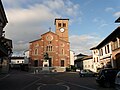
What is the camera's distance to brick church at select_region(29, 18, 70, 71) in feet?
203

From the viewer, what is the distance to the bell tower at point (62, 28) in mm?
69625

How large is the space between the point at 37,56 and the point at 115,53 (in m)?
38.9

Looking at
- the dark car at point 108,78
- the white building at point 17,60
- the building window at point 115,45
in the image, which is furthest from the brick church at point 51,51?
the dark car at point 108,78

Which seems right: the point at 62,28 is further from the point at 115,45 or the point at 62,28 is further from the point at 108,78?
the point at 108,78

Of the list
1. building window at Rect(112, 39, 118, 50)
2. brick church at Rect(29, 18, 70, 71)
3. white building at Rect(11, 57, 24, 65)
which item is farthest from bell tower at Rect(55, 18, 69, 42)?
building window at Rect(112, 39, 118, 50)

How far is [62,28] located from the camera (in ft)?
230

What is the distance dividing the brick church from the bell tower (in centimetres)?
333

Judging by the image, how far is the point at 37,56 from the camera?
204 feet

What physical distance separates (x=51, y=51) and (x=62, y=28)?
11.7 metres

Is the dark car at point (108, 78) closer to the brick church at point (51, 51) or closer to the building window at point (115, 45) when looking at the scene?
the building window at point (115, 45)

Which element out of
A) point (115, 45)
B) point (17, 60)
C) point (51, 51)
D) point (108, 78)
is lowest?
point (108, 78)

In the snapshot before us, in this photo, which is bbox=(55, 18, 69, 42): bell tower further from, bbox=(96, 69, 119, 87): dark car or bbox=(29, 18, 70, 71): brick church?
bbox=(96, 69, 119, 87): dark car

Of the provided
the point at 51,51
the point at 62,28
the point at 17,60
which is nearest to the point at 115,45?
the point at 51,51

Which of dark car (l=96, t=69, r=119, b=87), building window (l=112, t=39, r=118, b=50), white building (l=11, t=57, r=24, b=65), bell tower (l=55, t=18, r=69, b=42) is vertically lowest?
dark car (l=96, t=69, r=119, b=87)
